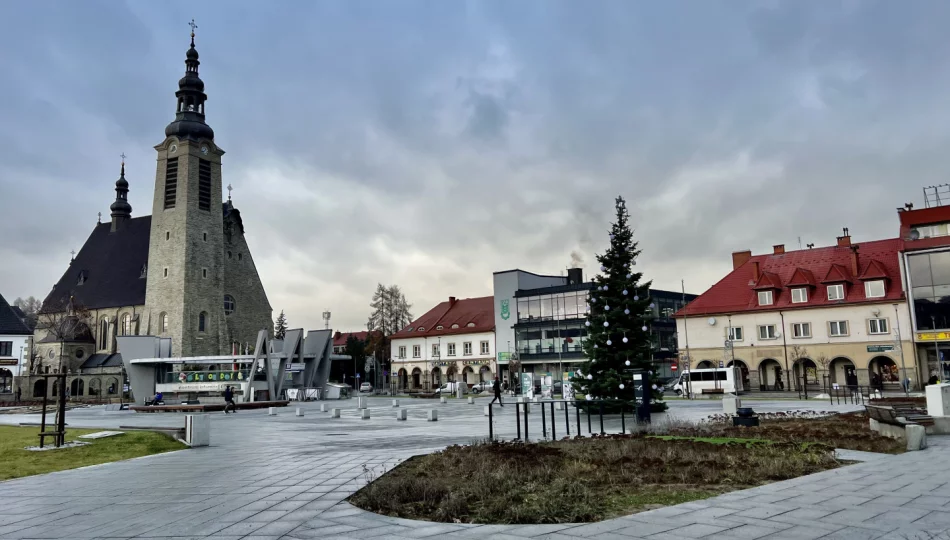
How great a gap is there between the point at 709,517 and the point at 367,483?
4.79 metres

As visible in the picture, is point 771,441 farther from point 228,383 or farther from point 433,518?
point 228,383

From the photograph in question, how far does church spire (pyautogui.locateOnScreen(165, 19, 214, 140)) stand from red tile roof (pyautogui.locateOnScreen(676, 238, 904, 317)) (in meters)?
56.8

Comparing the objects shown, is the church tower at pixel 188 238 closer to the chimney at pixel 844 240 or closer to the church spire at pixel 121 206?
the church spire at pixel 121 206

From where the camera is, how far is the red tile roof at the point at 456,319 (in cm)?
7562

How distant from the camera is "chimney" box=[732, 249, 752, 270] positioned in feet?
195

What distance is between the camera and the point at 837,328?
1933 inches

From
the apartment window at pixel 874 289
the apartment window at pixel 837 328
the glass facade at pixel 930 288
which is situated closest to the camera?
the glass facade at pixel 930 288

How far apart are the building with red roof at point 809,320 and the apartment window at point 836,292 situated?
7cm

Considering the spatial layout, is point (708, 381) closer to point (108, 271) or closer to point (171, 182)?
point (171, 182)

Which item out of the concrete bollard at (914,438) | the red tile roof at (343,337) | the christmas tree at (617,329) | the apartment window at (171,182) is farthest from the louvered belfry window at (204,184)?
the concrete bollard at (914,438)

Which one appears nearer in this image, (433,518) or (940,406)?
(433,518)

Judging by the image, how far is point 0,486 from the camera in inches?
421

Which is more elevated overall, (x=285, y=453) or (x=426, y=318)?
(x=426, y=318)

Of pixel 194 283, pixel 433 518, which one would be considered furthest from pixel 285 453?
pixel 194 283
